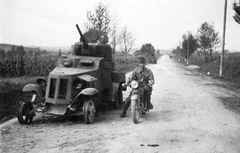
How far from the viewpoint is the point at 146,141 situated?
5.33 m

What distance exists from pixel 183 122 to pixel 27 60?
503 inches

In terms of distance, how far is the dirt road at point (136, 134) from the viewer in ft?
16.2

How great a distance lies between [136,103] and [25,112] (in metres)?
2.93

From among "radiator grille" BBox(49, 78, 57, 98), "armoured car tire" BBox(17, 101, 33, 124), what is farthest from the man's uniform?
"armoured car tire" BBox(17, 101, 33, 124)

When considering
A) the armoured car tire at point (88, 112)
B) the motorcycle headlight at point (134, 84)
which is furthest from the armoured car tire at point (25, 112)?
the motorcycle headlight at point (134, 84)

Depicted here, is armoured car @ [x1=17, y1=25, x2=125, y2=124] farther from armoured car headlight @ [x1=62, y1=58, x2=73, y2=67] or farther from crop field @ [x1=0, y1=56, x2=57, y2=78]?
crop field @ [x1=0, y1=56, x2=57, y2=78]

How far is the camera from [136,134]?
19.1ft

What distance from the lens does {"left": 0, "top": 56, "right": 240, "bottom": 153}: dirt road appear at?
16.2 ft

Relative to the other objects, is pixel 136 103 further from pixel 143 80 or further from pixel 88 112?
pixel 88 112

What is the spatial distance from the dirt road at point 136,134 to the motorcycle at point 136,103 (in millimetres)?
238

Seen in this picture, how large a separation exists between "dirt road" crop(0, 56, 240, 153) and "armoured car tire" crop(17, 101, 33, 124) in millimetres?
178

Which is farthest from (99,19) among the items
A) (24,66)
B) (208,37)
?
(208,37)

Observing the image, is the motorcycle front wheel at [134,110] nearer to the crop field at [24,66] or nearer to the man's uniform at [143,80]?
the man's uniform at [143,80]

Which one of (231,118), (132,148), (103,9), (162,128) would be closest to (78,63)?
(162,128)
